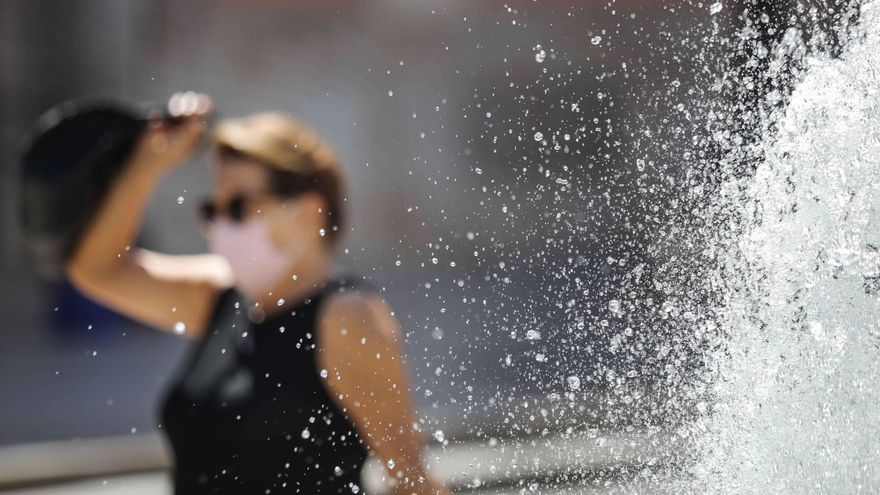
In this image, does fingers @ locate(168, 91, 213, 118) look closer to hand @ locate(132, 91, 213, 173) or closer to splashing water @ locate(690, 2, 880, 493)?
hand @ locate(132, 91, 213, 173)

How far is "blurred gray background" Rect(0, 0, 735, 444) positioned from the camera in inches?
332

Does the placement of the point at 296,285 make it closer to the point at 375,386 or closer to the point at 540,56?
the point at 375,386

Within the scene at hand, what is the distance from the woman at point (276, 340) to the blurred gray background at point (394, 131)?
4807mm

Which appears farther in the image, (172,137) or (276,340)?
(172,137)

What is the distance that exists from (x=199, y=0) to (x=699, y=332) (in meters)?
10.0

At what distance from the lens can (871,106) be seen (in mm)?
2320

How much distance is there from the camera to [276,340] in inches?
95.0

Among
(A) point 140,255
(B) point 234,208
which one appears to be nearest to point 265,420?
(B) point 234,208

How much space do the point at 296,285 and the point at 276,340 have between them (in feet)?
0.47

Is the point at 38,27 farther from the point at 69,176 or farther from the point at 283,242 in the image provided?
the point at 283,242

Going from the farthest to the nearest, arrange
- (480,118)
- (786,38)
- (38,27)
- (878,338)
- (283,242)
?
(480,118) < (38,27) < (786,38) < (283,242) < (878,338)

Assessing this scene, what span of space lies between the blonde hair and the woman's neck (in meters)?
0.11

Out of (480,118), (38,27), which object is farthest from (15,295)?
(480,118)

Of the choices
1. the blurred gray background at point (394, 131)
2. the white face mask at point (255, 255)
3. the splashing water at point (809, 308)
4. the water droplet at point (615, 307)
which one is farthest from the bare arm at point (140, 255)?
the blurred gray background at point (394, 131)
